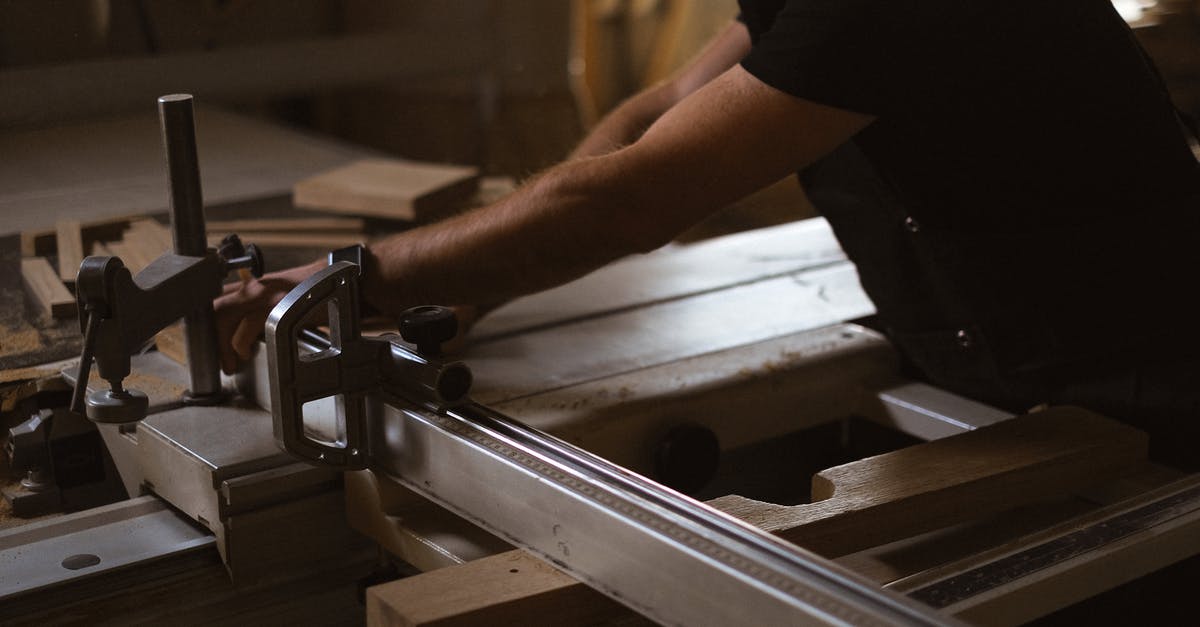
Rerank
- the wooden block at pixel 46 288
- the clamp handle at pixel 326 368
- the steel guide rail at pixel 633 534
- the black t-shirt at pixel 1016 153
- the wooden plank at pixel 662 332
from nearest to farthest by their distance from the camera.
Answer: the steel guide rail at pixel 633 534 < the clamp handle at pixel 326 368 < the black t-shirt at pixel 1016 153 < the wooden plank at pixel 662 332 < the wooden block at pixel 46 288

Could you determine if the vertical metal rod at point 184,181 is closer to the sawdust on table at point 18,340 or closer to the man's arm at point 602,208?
the man's arm at point 602,208

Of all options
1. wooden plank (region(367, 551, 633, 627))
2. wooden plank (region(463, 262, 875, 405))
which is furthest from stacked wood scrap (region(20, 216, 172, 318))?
wooden plank (region(367, 551, 633, 627))

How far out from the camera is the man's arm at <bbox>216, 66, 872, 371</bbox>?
1.08m

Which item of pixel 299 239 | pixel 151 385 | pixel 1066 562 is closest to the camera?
pixel 1066 562

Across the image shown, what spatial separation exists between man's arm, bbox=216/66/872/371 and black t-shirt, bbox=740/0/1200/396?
0.04 metres

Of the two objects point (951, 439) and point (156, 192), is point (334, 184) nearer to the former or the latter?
point (156, 192)

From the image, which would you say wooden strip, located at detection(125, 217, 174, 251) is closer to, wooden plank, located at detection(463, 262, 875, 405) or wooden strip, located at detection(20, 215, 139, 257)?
wooden strip, located at detection(20, 215, 139, 257)

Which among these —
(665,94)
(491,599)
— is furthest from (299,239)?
(491,599)

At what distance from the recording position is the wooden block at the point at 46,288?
146 centimetres

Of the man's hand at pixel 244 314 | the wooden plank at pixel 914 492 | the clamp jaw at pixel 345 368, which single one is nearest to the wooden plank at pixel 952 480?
the wooden plank at pixel 914 492

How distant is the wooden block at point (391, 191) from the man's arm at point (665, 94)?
12.5 inches

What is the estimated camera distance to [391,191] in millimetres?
1884

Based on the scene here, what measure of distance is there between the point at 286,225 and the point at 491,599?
111cm

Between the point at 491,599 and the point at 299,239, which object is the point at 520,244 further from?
the point at 299,239
